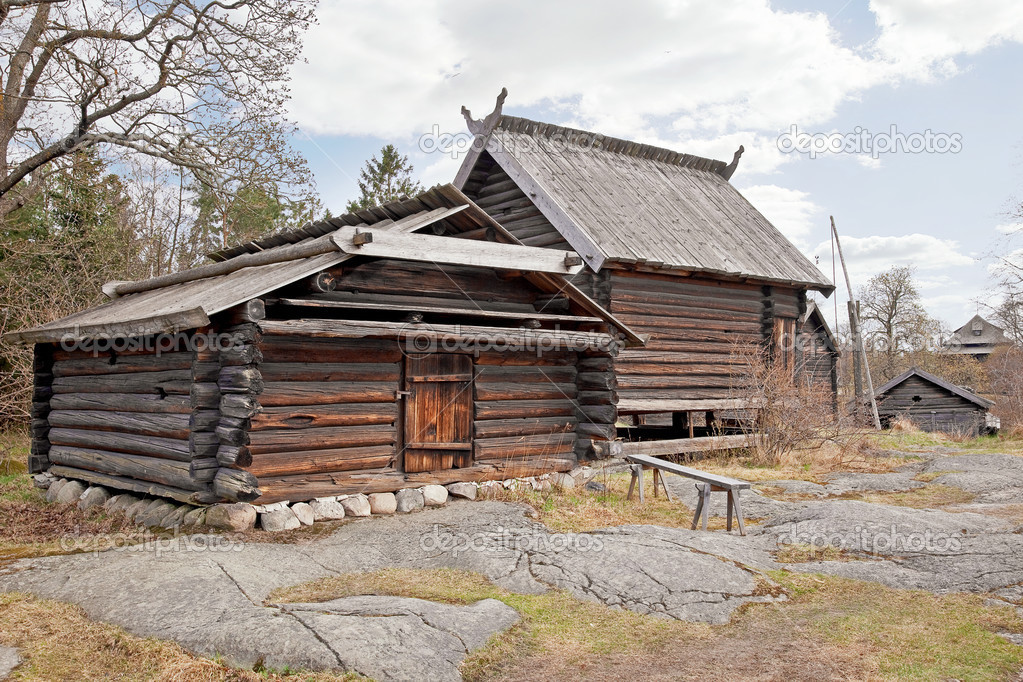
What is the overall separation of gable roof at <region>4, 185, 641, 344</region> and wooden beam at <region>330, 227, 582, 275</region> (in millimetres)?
241

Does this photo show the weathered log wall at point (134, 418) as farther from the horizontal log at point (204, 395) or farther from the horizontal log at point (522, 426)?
the horizontal log at point (522, 426)

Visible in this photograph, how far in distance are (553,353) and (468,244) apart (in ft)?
8.63

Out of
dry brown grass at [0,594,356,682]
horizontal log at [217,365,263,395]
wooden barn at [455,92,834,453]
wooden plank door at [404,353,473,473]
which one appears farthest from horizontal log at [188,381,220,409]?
wooden barn at [455,92,834,453]

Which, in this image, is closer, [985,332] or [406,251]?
[406,251]

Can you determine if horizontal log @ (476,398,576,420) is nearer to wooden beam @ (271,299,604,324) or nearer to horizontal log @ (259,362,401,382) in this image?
wooden beam @ (271,299,604,324)

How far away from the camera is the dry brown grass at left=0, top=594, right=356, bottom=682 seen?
191 inches

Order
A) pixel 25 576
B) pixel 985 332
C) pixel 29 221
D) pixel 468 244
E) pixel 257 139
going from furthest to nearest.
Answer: pixel 985 332 → pixel 29 221 → pixel 257 139 → pixel 468 244 → pixel 25 576

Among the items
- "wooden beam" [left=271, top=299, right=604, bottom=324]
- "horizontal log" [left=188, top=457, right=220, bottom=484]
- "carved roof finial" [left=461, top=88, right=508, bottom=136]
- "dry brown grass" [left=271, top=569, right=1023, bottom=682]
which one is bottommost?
"dry brown grass" [left=271, top=569, right=1023, bottom=682]

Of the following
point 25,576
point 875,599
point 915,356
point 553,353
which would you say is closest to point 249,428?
point 25,576

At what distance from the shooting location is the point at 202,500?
877 centimetres

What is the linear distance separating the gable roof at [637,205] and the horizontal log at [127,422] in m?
7.76

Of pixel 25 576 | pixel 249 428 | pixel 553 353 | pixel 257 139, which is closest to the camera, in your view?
pixel 25 576

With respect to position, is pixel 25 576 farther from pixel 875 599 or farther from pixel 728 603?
pixel 875 599

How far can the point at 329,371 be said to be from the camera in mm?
9469
